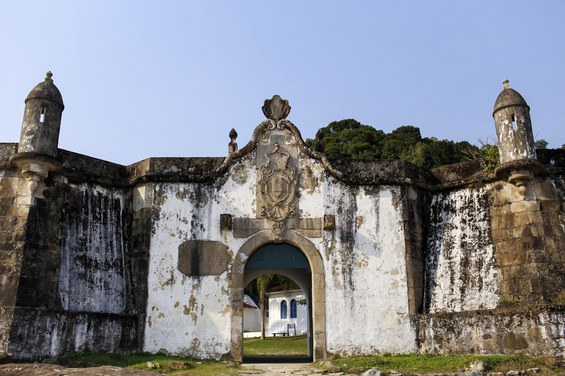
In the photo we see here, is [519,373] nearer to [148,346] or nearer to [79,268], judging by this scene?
[148,346]

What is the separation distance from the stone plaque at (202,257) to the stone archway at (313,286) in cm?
33

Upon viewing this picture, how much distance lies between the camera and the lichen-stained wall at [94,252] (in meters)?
12.9

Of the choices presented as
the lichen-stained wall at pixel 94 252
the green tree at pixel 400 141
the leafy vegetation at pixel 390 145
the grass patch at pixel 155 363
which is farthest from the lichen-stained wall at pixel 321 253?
the green tree at pixel 400 141

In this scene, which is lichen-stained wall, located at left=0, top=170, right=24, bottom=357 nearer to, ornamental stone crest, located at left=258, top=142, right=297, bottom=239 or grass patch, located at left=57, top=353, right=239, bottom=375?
grass patch, located at left=57, top=353, right=239, bottom=375

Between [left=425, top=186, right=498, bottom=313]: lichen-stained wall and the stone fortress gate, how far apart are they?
0.03m

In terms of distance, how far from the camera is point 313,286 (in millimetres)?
13383

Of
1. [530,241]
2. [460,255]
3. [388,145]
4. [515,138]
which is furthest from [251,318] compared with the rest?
[515,138]

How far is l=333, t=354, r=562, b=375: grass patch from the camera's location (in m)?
10.7

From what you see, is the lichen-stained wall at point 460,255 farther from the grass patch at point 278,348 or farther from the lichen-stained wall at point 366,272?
the grass patch at point 278,348

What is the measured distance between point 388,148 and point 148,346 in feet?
75.8

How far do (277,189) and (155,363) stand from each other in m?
4.74

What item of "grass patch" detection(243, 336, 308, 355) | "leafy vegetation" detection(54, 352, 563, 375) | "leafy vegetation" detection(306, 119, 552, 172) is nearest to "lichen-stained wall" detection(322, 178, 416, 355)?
"leafy vegetation" detection(54, 352, 563, 375)

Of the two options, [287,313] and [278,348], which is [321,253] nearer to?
[278,348]

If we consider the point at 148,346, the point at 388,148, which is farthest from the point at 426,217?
the point at 388,148
